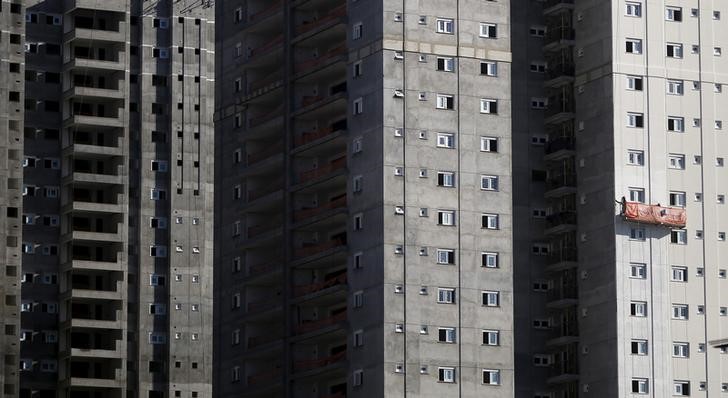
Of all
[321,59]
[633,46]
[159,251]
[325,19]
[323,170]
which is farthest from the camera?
[159,251]

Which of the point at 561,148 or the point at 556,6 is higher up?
the point at 556,6

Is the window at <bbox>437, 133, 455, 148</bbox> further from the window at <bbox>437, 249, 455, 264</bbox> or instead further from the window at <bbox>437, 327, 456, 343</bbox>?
the window at <bbox>437, 327, 456, 343</bbox>

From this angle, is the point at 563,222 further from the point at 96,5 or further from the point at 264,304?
the point at 96,5

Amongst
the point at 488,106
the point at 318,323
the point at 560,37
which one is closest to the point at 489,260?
the point at 488,106

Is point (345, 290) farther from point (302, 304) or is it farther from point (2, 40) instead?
point (2, 40)

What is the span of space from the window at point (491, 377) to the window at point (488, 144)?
12.6 m

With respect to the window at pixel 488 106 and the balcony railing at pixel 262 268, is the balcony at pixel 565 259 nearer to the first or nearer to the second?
the window at pixel 488 106

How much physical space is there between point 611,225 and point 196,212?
45313 millimetres

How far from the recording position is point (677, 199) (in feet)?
487

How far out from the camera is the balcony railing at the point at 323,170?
149875 millimetres

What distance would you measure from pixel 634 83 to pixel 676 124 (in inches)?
133

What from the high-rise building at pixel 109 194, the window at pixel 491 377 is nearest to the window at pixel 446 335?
the window at pixel 491 377

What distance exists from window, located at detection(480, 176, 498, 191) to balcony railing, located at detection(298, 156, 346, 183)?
26.7ft

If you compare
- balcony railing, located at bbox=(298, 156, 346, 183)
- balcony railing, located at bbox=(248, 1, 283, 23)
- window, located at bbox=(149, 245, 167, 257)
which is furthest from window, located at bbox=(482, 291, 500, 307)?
window, located at bbox=(149, 245, 167, 257)
